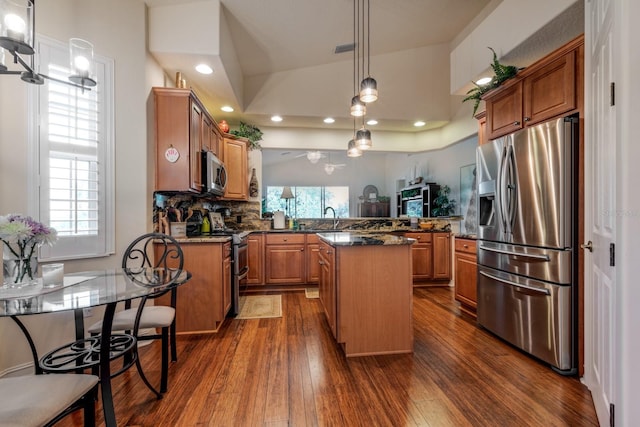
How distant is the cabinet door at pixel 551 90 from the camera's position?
200 centimetres

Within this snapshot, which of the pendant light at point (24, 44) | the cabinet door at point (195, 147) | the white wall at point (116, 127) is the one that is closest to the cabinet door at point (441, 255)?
the cabinet door at point (195, 147)

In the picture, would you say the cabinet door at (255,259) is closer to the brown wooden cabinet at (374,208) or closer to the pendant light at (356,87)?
the pendant light at (356,87)

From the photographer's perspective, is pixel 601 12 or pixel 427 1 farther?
pixel 427 1

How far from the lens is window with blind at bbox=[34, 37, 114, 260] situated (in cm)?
→ 206

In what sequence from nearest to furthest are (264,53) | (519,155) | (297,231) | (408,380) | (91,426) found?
(91,426)
(408,380)
(519,155)
(264,53)
(297,231)

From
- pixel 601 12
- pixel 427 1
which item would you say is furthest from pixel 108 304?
pixel 427 1

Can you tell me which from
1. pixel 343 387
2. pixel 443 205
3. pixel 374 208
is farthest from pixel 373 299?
pixel 374 208

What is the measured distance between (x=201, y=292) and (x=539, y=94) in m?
3.31

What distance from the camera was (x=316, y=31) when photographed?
3.35m

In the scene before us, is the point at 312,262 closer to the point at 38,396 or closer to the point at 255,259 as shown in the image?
the point at 255,259

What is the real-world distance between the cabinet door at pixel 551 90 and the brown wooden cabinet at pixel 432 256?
247 cm

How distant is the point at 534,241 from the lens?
219 cm

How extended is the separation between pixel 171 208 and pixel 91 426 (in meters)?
2.25

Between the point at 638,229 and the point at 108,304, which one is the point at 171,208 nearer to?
the point at 108,304
